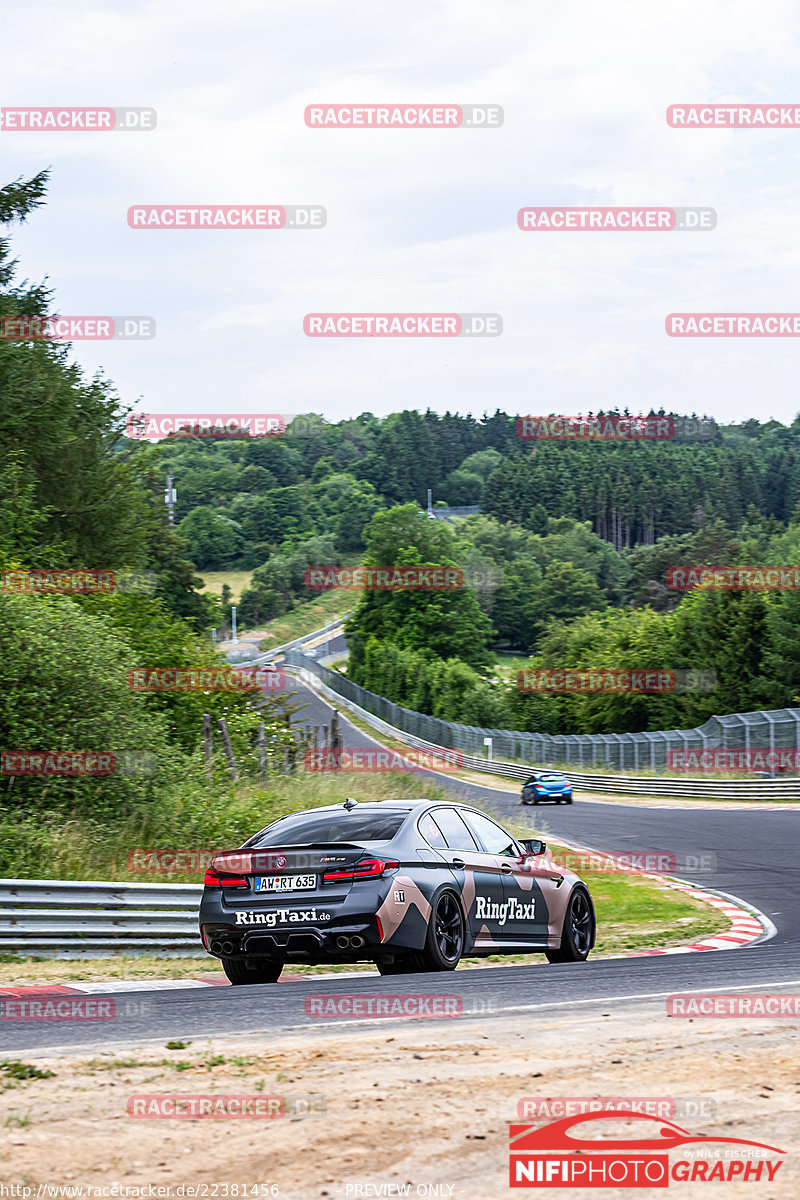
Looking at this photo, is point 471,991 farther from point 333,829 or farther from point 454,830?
point 454,830

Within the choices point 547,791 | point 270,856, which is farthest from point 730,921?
point 547,791

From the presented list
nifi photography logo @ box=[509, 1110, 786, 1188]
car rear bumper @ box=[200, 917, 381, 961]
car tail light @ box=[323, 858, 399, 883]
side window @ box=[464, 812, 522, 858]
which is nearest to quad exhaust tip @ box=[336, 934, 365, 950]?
car rear bumper @ box=[200, 917, 381, 961]

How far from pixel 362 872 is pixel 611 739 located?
49.8m

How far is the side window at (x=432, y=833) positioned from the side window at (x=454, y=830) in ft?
0.27

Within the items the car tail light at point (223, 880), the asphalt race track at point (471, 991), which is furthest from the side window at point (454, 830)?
the car tail light at point (223, 880)

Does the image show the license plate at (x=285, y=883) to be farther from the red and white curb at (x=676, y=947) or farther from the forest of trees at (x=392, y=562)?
the forest of trees at (x=392, y=562)

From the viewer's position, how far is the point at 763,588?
66.2 metres

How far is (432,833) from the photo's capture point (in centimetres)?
979

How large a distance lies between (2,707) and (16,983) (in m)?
5.73

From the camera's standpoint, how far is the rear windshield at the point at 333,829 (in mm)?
9469

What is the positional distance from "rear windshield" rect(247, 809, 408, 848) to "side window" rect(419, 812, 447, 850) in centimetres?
17

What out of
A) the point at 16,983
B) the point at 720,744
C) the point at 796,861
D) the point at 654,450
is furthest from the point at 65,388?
the point at 654,450

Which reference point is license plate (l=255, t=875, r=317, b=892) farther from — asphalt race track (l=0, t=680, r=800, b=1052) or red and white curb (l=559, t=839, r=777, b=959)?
red and white curb (l=559, t=839, r=777, b=959)

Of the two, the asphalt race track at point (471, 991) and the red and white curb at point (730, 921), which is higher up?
the asphalt race track at point (471, 991)
